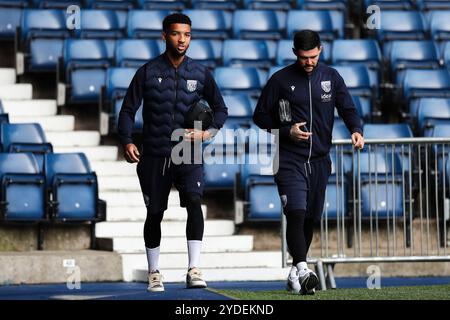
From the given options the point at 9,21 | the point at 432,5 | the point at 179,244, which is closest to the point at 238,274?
the point at 179,244

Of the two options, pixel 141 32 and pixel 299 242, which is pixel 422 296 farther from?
pixel 141 32

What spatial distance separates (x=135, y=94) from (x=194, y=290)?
1449 millimetres

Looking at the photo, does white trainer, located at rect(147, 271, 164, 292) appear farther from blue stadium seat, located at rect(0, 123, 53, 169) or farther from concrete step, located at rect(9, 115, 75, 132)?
concrete step, located at rect(9, 115, 75, 132)

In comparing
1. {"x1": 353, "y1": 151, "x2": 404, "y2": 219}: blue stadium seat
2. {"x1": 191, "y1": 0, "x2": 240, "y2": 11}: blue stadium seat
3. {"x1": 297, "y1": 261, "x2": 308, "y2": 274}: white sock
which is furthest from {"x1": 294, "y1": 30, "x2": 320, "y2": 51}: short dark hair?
{"x1": 191, "y1": 0, "x2": 240, "y2": 11}: blue stadium seat

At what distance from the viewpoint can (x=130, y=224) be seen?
526 inches

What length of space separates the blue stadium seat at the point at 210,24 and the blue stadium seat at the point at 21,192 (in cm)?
397

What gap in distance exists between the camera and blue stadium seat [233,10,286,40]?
1662 cm

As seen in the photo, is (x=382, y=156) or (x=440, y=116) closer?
(x=382, y=156)

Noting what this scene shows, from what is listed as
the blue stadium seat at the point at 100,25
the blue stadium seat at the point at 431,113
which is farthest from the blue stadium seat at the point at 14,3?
the blue stadium seat at the point at 431,113

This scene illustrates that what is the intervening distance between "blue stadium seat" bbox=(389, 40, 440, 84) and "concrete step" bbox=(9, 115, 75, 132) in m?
3.79

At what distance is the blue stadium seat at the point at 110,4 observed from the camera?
16.8 meters

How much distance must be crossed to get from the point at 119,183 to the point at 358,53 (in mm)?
3652

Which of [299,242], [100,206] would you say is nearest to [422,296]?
[299,242]
